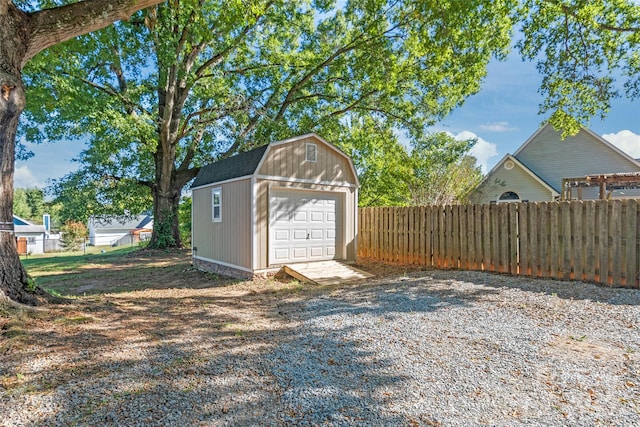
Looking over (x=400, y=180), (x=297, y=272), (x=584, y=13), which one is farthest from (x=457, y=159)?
(x=297, y=272)

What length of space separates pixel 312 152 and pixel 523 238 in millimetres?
5342

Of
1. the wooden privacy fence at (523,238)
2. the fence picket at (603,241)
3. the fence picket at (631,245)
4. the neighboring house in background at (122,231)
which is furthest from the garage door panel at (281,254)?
the neighboring house in background at (122,231)

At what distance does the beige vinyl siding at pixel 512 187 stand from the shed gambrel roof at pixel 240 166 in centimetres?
1104

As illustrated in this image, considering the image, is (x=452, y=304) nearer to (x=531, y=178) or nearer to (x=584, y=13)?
(x=584, y=13)

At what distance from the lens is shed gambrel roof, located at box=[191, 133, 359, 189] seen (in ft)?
25.8

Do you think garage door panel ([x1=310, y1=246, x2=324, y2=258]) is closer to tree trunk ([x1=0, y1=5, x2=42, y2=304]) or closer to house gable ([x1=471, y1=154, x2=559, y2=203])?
tree trunk ([x1=0, y1=5, x2=42, y2=304])

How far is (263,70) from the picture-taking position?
14344 mm

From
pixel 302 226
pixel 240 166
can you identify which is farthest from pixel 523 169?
pixel 240 166

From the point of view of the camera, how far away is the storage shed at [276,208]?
7.86 m

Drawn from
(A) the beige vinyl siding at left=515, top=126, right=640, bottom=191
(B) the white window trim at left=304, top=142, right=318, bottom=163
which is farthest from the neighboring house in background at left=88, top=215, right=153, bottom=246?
(A) the beige vinyl siding at left=515, top=126, right=640, bottom=191

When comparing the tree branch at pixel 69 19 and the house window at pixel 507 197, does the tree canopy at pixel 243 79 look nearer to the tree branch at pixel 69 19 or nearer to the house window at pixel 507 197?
the tree branch at pixel 69 19

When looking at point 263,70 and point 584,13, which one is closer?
point 584,13

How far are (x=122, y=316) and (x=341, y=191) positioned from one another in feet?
20.9

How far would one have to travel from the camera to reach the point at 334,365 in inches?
116
